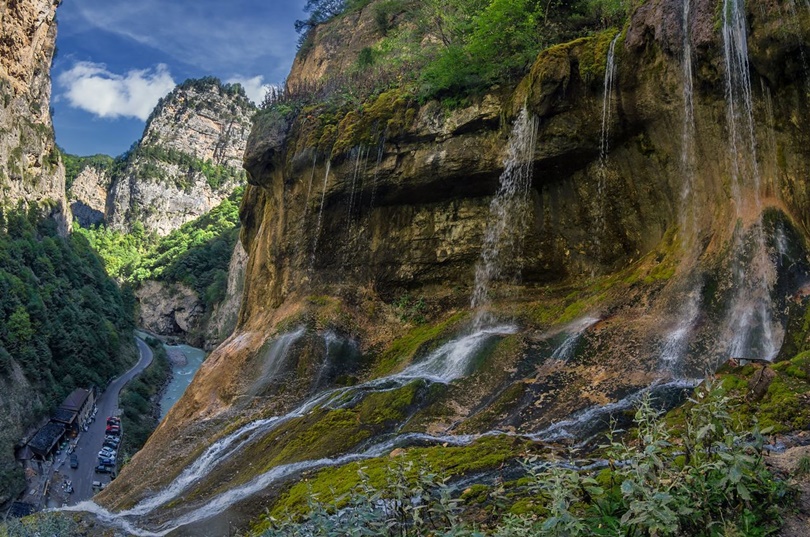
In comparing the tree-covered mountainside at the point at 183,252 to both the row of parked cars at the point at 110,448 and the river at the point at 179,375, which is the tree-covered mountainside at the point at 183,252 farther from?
the row of parked cars at the point at 110,448

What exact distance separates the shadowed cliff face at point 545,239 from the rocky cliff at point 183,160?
139m

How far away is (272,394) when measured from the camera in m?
15.2

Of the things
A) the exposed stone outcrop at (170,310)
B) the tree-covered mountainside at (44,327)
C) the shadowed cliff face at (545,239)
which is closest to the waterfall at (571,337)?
the shadowed cliff face at (545,239)

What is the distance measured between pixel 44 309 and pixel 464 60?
4773 centimetres

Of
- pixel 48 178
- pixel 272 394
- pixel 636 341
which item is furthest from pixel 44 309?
pixel 636 341

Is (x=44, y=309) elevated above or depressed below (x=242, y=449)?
above

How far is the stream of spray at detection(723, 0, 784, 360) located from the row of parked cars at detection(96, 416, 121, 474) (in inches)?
1446

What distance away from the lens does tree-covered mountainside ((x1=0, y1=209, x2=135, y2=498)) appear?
41156 millimetres

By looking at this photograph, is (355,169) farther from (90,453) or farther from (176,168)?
(176,168)

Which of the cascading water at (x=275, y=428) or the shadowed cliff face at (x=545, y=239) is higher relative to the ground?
the shadowed cliff face at (x=545, y=239)

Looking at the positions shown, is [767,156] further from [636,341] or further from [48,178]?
[48,178]

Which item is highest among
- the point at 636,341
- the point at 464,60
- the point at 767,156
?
the point at 464,60

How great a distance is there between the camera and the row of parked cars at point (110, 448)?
36844 mm

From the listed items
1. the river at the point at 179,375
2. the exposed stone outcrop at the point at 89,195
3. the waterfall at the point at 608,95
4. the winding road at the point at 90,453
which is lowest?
the winding road at the point at 90,453
